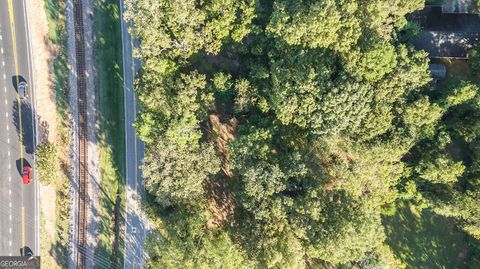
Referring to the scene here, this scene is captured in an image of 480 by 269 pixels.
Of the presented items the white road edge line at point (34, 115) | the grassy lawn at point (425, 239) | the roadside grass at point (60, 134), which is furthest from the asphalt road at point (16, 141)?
the grassy lawn at point (425, 239)

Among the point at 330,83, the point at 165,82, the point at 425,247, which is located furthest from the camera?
the point at 425,247

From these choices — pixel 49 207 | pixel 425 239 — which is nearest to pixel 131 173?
A: pixel 49 207

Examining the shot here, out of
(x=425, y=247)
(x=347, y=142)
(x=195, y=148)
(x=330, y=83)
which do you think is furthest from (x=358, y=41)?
(x=425, y=247)

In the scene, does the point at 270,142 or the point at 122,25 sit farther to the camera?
the point at 122,25

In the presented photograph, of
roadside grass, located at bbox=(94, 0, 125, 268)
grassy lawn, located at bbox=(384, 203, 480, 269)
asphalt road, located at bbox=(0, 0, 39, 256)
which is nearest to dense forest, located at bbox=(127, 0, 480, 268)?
grassy lawn, located at bbox=(384, 203, 480, 269)

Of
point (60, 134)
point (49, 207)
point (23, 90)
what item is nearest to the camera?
point (23, 90)

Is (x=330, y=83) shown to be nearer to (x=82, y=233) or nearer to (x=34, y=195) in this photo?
(x=82, y=233)

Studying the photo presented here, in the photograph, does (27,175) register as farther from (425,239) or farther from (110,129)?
(425,239)
